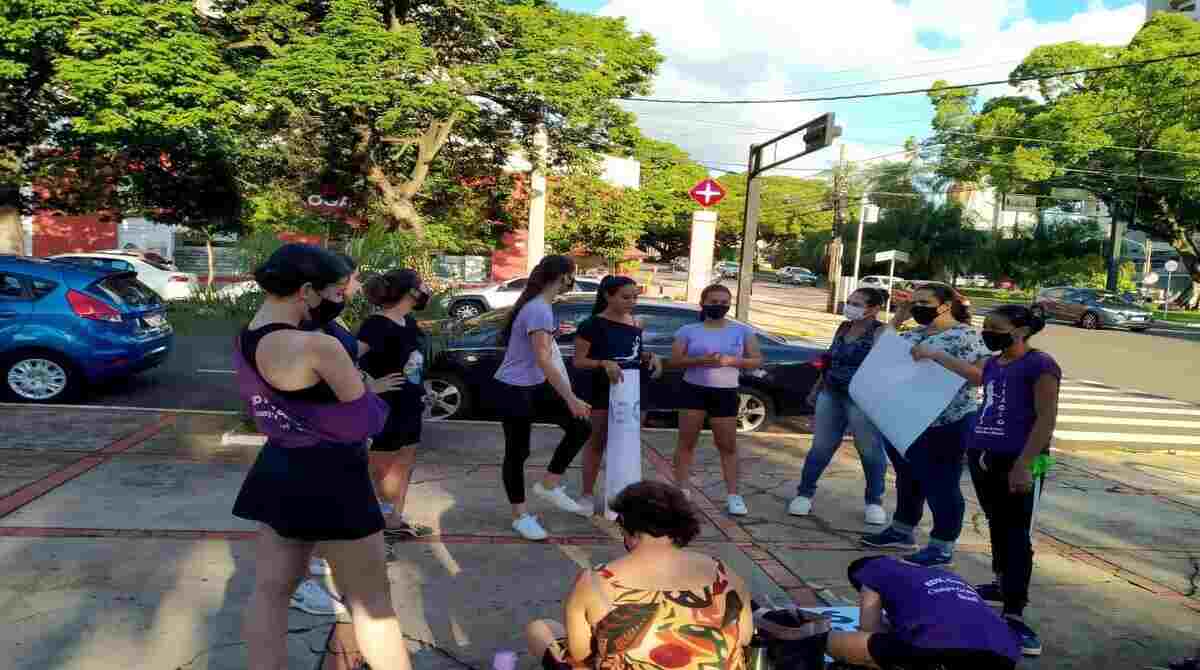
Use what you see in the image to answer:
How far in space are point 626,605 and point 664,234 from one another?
57933mm

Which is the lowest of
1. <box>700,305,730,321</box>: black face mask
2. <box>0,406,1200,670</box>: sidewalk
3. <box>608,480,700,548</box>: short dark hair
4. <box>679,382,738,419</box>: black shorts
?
<box>0,406,1200,670</box>: sidewalk

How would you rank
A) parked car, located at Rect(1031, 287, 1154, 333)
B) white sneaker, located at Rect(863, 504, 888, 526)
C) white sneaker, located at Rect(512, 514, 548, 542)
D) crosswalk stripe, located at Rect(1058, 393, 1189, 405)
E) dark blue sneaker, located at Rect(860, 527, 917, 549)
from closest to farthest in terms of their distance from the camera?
1. white sneaker, located at Rect(512, 514, 548, 542)
2. dark blue sneaker, located at Rect(860, 527, 917, 549)
3. white sneaker, located at Rect(863, 504, 888, 526)
4. crosswalk stripe, located at Rect(1058, 393, 1189, 405)
5. parked car, located at Rect(1031, 287, 1154, 333)

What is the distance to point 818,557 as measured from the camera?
4984 mm

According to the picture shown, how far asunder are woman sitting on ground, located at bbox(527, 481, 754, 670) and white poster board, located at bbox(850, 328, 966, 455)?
2.63 metres

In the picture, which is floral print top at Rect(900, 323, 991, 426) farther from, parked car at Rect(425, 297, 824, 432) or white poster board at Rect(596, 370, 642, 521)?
parked car at Rect(425, 297, 824, 432)

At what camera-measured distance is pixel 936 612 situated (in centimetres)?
257

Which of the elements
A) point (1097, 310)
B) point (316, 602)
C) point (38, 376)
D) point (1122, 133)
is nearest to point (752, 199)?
point (38, 376)

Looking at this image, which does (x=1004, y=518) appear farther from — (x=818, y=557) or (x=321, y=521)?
(x=321, y=521)

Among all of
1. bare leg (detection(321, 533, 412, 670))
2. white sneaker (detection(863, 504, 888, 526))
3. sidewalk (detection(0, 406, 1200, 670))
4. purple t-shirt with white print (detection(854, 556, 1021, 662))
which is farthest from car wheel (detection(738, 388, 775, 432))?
bare leg (detection(321, 533, 412, 670))

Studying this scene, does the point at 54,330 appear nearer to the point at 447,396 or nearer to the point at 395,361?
the point at 447,396

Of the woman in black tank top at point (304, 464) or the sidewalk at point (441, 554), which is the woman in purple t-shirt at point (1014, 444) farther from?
the woman in black tank top at point (304, 464)

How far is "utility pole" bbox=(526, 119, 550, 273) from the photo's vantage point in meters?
23.9

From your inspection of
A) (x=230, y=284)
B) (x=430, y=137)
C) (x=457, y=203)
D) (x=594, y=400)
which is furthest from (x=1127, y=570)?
(x=457, y=203)

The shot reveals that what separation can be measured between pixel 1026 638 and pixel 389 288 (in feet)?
11.6
